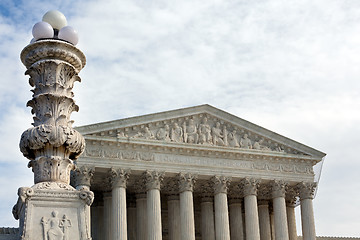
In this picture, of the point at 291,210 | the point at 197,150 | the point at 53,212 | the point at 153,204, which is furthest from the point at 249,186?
the point at 53,212

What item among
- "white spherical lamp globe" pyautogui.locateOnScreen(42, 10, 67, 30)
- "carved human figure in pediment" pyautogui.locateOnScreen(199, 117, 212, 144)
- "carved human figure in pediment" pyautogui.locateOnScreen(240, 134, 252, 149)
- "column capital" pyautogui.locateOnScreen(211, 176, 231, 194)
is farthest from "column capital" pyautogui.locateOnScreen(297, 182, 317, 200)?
"white spherical lamp globe" pyautogui.locateOnScreen(42, 10, 67, 30)

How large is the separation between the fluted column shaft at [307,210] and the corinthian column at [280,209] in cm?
187

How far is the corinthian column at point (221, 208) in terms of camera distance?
49312 millimetres

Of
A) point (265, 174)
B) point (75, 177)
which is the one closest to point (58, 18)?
point (75, 177)

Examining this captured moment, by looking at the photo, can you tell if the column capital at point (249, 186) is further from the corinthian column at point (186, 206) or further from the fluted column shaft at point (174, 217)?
the fluted column shaft at point (174, 217)

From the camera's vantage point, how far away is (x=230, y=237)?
54719 mm

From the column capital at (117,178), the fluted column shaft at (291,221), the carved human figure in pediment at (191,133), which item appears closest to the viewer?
the column capital at (117,178)

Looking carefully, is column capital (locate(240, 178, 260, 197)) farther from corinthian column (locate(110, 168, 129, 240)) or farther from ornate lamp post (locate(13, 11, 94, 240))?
ornate lamp post (locate(13, 11, 94, 240))

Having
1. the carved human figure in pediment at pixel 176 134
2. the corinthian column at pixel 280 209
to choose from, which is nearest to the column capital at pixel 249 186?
the corinthian column at pixel 280 209

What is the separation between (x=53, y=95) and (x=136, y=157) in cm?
3638

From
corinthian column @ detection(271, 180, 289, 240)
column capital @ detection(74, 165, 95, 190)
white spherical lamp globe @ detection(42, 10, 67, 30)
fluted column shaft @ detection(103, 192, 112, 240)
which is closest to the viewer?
white spherical lamp globe @ detection(42, 10, 67, 30)

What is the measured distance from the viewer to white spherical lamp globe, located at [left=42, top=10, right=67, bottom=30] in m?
13.1

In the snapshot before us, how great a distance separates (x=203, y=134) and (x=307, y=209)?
37.5ft

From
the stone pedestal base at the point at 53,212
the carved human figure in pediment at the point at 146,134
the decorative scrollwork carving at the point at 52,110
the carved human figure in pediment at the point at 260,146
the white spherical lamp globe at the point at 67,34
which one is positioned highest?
the carved human figure in pediment at the point at 146,134
